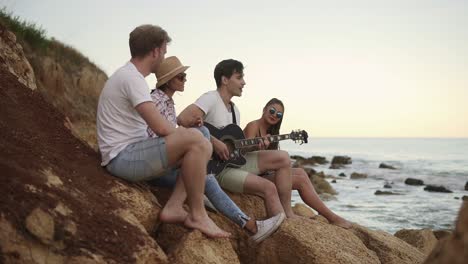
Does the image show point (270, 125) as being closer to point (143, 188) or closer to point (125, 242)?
point (143, 188)

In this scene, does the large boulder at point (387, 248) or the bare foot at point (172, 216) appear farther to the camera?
the large boulder at point (387, 248)

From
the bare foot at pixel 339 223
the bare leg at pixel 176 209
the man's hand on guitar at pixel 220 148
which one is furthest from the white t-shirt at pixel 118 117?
the bare foot at pixel 339 223

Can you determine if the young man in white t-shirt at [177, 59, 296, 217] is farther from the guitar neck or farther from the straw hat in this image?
the straw hat

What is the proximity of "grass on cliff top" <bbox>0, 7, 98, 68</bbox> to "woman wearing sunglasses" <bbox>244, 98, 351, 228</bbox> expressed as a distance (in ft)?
21.0

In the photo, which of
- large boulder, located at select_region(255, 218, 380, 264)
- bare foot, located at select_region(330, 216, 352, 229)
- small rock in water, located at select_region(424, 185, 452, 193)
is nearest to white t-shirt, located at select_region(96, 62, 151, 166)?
large boulder, located at select_region(255, 218, 380, 264)

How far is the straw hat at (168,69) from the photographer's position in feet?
15.9

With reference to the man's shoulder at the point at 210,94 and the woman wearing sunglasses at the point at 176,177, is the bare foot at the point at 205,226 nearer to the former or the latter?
the woman wearing sunglasses at the point at 176,177

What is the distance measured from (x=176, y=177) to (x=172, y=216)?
648 mm

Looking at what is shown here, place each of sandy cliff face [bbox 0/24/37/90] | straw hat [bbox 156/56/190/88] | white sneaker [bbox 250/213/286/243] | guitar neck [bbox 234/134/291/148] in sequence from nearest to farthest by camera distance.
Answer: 1. white sneaker [bbox 250/213/286/243]
2. straw hat [bbox 156/56/190/88]
3. guitar neck [bbox 234/134/291/148]
4. sandy cliff face [bbox 0/24/37/90]

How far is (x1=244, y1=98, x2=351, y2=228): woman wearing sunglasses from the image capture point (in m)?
5.59

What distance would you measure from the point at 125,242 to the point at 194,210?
846 mm

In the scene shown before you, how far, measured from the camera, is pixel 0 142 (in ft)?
12.1

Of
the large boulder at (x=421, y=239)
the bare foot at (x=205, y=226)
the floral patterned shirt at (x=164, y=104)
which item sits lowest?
the large boulder at (x=421, y=239)

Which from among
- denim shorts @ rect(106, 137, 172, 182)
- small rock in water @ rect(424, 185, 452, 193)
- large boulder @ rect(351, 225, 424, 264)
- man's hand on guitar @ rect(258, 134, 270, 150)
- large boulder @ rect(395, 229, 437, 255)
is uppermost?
man's hand on guitar @ rect(258, 134, 270, 150)
